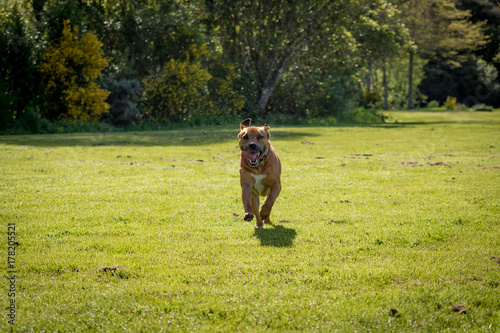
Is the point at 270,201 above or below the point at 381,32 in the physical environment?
below

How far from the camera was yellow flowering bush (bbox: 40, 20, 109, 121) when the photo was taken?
78.9ft

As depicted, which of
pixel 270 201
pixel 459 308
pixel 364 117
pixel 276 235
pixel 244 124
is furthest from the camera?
pixel 364 117

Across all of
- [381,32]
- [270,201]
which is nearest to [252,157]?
[270,201]

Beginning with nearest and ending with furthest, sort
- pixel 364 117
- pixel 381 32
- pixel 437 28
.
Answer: pixel 381 32
pixel 364 117
pixel 437 28

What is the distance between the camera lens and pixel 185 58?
2814cm

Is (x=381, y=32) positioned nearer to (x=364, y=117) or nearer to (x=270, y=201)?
(x=364, y=117)

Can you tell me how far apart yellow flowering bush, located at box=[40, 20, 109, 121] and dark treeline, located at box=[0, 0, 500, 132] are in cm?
6

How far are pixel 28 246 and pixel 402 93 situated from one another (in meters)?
78.0

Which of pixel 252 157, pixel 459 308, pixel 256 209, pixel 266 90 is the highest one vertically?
pixel 266 90

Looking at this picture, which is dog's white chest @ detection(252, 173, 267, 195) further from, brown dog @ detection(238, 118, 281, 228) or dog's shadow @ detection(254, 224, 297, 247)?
dog's shadow @ detection(254, 224, 297, 247)

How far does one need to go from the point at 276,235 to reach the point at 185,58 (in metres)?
23.5

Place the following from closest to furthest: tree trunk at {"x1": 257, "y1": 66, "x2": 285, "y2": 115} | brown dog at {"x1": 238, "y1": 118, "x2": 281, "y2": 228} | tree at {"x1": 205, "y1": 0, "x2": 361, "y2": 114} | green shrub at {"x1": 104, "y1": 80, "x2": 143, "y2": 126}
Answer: brown dog at {"x1": 238, "y1": 118, "x2": 281, "y2": 228}
green shrub at {"x1": 104, "y1": 80, "x2": 143, "y2": 126}
tree at {"x1": 205, "y1": 0, "x2": 361, "y2": 114}
tree trunk at {"x1": 257, "y1": 66, "x2": 285, "y2": 115}

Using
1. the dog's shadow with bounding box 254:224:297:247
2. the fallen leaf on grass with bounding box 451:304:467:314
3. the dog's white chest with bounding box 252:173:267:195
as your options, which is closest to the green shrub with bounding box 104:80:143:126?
the dog's white chest with bounding box 252:173:267:195

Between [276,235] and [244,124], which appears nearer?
[276,235]
